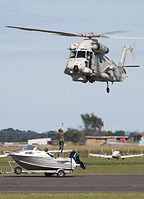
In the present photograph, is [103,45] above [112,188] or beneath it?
above

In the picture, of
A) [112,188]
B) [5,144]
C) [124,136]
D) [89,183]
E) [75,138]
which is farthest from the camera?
[124,136]

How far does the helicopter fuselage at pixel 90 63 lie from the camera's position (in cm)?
3659

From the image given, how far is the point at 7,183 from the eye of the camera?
2864 cm

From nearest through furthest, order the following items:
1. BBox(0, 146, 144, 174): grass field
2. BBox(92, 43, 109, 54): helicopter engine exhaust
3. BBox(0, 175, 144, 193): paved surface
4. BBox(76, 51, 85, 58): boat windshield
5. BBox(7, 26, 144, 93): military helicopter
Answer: BBox(0, 175, 144, 193): paved surface < BBox(7, 26, 144, 93): military helicopter < BBox(76, 51, 85, 58): boat windshield < BBox(92, 43, 109, 54): helicopter engine exhaust < BBox(0, 146, 144, 174): grass field

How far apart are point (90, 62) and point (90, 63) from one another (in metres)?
0.07

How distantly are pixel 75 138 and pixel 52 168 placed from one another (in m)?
49.8

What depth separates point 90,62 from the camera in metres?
38.3

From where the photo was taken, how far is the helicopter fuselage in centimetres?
3659
